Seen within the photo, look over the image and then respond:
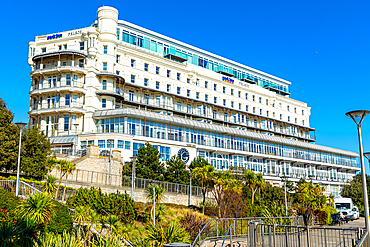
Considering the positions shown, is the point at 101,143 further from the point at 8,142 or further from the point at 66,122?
the point at 8,142

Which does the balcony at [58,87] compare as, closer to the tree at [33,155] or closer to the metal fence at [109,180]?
the metal fence at [109,180]

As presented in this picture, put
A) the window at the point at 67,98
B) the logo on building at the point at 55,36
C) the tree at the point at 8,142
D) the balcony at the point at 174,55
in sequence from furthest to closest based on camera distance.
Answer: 1. the balcony at the point at 174,55
2. the logo on building at the point at 55,36
3. the window at the point at 67,98
4. the tree at the point at 8,142

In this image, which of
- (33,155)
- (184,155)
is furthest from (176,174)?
(33,155)

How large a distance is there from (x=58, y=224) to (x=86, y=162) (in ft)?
58.4

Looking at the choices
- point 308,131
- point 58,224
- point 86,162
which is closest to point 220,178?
point 86,162

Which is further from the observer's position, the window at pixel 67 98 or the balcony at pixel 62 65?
the window at pixel 67 98

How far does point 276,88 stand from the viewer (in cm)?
9438

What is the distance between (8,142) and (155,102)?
34320 mm

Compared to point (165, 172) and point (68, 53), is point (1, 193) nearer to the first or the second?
point (165, 172)

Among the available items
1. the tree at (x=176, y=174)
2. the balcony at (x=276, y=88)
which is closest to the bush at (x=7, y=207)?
the tree at (x=176, y=174)

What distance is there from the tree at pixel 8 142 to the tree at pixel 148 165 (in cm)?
1361

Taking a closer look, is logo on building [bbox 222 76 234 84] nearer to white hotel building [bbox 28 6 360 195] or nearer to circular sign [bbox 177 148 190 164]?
white hotel building [bbox 28 6 360 195]

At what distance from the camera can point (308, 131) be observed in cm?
9525

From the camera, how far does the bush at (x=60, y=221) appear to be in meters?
19.6
